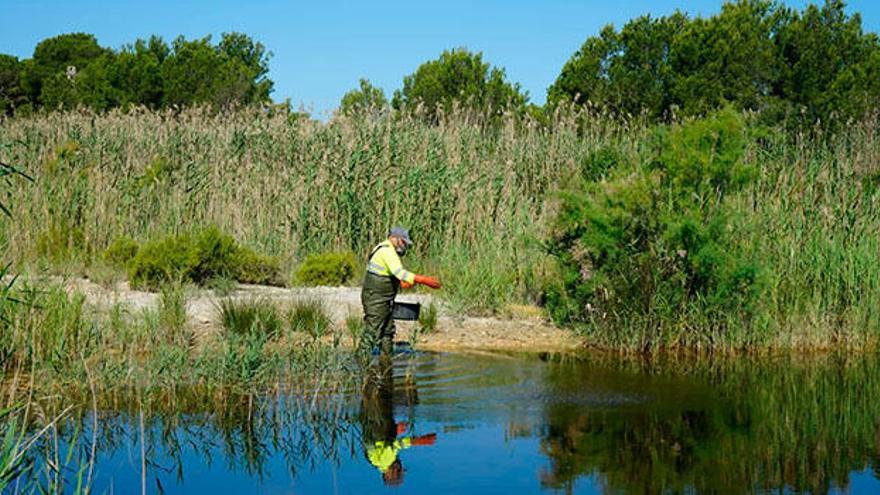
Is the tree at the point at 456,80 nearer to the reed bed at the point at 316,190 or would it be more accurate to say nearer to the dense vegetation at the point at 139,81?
the dense vegetation at the point at 139,81

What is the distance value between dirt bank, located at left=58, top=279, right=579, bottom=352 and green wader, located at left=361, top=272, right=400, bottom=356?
1.86 metres

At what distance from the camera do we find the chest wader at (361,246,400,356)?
38.5 feet

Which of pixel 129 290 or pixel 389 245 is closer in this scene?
pixel 389 245

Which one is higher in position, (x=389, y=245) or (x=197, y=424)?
(x=389, y=245)

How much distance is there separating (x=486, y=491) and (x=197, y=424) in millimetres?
2933

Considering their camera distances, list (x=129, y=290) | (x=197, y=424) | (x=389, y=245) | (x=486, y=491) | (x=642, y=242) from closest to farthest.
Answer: (x=486, y=491)
(x=197, y=424)
(x=389, y=245)
(x=642, y=242)
(x=129, y=290)

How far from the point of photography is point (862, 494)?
8.07 metres

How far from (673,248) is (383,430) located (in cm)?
553

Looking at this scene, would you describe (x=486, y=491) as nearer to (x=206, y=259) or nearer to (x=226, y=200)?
(x=206, y=259)

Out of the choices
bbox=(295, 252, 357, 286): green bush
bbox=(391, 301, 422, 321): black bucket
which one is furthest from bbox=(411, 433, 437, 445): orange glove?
bbox=(295, 252, 357, 286): green bush

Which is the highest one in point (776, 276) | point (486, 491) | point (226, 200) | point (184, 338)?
point (226, 200)

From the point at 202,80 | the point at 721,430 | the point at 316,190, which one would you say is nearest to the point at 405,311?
the point at 721,430

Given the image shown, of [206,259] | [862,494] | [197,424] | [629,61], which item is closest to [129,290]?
[206,259]

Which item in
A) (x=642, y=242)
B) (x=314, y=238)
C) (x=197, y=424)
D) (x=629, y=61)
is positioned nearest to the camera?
(x=197, y=424)
